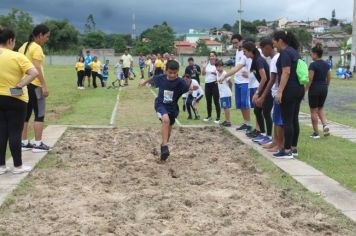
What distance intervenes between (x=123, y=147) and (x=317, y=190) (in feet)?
13.2

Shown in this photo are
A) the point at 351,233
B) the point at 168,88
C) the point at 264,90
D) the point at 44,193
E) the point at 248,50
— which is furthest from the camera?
the point at 248,50

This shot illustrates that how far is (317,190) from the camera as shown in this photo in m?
6.04

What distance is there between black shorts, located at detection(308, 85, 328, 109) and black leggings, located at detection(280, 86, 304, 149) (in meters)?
2.03

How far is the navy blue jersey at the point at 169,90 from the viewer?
809 cm

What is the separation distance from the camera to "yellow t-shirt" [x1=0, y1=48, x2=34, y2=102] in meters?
6.51

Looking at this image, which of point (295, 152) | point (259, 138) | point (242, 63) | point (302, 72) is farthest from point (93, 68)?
point (302, 72)

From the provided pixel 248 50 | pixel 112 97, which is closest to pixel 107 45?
pixel 112 97

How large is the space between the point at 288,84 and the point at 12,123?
4034 mm

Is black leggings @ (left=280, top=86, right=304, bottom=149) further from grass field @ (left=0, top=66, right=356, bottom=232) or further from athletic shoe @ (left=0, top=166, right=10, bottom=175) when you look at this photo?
athletic shoe @ (left=0, top=166, right=10, bottom=175)

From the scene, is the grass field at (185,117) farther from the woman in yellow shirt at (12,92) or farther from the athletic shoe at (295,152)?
the woman in yellow shirt at (12,92)

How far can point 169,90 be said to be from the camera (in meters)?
8.10

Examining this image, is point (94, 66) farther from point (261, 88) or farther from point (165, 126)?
point (165, 126)

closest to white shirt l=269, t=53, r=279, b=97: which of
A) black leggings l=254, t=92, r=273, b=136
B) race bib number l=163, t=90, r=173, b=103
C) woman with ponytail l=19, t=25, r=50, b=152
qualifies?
black leggings l=254, t=92, r=273, b=136

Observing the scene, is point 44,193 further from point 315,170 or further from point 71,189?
point 315,170
